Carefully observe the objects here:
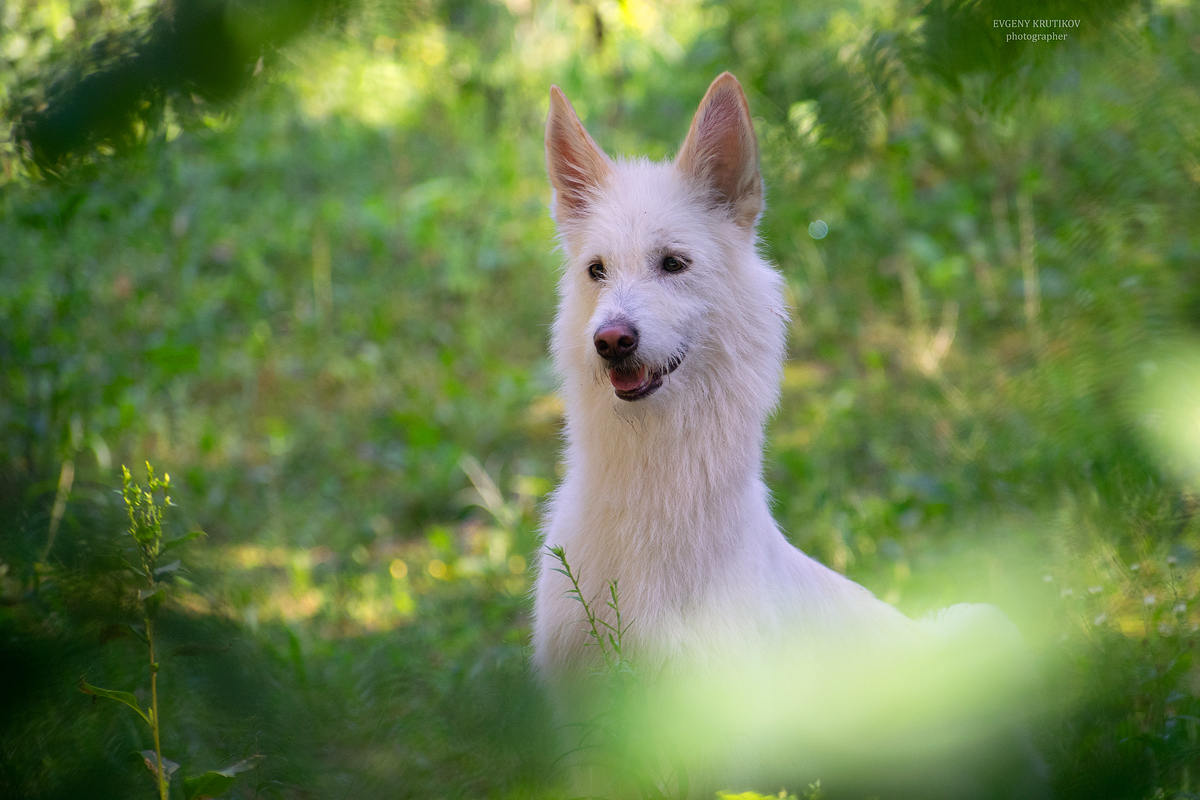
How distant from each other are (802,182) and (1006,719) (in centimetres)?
170

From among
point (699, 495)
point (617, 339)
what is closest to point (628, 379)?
point (617, 339)

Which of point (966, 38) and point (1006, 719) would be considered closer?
point (966, 38)

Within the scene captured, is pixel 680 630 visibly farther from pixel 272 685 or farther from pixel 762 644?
pixel 272 685

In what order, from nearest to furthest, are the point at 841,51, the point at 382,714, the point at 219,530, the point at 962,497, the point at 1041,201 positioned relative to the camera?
the point at 841,51, the point at 382,714, the point at 962,497, the point at 219,530, the point at 1041,201

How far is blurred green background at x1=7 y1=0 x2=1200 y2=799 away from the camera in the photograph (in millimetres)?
998

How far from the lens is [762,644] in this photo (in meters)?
2.39

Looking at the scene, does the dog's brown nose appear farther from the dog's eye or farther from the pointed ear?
the pointed ear

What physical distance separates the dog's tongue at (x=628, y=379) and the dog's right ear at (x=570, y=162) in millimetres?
745

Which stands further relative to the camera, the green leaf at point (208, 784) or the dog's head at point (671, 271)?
the dog's head at point (671, 271)

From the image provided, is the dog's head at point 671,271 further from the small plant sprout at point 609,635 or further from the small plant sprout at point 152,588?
the small plant sprout at point 152,588

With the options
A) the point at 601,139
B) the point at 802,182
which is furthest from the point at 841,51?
the point at 601,139

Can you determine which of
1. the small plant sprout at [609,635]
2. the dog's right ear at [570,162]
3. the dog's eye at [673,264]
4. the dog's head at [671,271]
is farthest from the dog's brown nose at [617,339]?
the dog's right ear at [570,162]

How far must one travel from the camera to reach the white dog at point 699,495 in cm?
228

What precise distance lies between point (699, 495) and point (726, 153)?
3.81 ft
